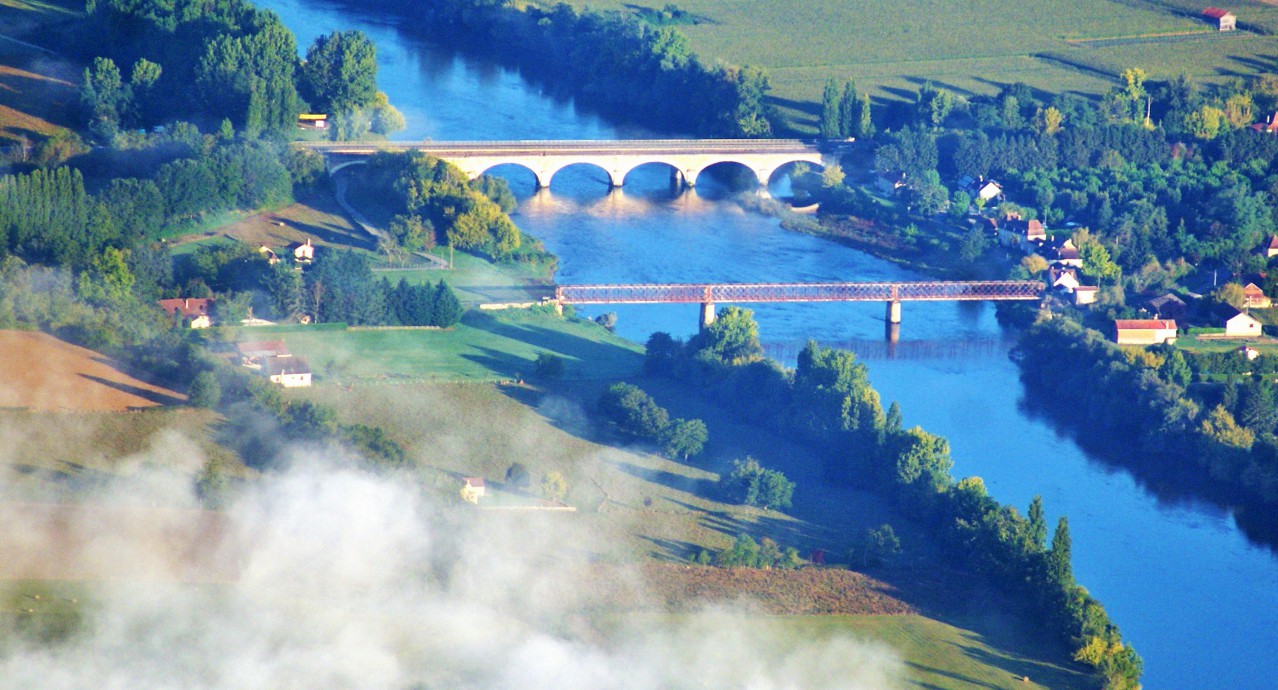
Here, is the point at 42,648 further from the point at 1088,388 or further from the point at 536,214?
the point at 536,214

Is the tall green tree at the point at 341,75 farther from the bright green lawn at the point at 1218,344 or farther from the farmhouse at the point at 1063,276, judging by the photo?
the bright green lawn at the point at 1218,344

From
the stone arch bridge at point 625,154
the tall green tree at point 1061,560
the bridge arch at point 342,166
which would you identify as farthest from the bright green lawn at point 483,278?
the tall green tree at point 1061,560

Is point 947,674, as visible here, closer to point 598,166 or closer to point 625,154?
point 625,154

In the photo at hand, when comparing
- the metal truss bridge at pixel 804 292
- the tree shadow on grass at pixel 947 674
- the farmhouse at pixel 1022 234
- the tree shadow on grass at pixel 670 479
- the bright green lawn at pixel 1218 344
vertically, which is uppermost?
the farmhouse at pixel 1022 234

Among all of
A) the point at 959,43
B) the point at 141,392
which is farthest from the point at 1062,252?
the point at 141,392

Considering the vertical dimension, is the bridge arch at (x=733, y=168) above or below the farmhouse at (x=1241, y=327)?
above

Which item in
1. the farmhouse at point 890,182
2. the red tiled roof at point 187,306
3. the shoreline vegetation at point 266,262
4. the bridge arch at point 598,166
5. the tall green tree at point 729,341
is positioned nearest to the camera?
the shoreline vegetation at point 266,262

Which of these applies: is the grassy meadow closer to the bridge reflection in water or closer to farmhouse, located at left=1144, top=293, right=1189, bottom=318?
the bridge reflection in water

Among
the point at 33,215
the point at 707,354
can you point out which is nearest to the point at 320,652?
the point at 707,354
